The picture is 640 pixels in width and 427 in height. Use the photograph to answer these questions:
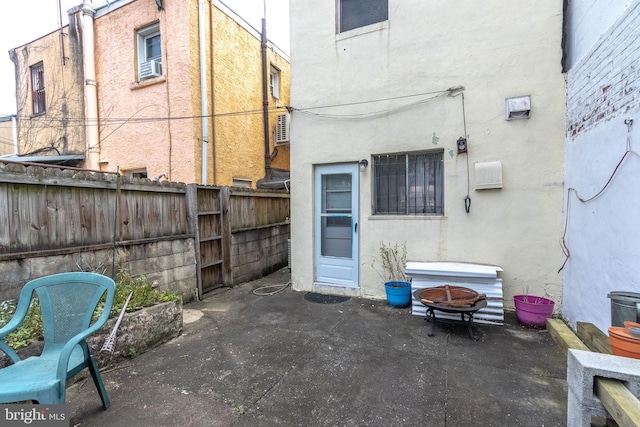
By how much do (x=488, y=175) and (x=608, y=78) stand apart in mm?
1513

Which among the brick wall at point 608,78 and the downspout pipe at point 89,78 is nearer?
the brick wall at point 608,78

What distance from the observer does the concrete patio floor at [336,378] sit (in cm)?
215

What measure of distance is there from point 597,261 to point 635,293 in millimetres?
817

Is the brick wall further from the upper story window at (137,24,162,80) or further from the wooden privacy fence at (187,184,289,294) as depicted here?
the upper story window at (137,24,162,80)

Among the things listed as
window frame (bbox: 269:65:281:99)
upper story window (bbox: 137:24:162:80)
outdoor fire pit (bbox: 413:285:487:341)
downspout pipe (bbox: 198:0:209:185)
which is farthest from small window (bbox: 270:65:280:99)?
outdoor fire pit (bbox: 413:285:487:341)

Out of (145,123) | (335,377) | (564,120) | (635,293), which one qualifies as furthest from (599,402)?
(145,123)

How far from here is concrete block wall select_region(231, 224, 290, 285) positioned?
577cm

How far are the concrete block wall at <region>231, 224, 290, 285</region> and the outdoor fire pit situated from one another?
3.46m

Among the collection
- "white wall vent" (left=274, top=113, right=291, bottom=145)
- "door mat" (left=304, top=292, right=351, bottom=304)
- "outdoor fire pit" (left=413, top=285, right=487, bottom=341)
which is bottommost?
"door mat" (left=304, top=292, right=351, bottom=304)

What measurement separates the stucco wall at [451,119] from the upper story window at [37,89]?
29.3 ft

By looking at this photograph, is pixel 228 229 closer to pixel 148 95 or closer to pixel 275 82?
pixel 148 95

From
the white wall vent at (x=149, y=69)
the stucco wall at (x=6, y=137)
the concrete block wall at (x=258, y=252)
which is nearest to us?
the concrete block wall at (x=258, y=252)

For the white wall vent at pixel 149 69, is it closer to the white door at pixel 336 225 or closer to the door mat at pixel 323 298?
the white door at pixel 336 225

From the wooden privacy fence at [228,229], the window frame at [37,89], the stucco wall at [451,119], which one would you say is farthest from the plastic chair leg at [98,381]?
the window frame at [37,89]
